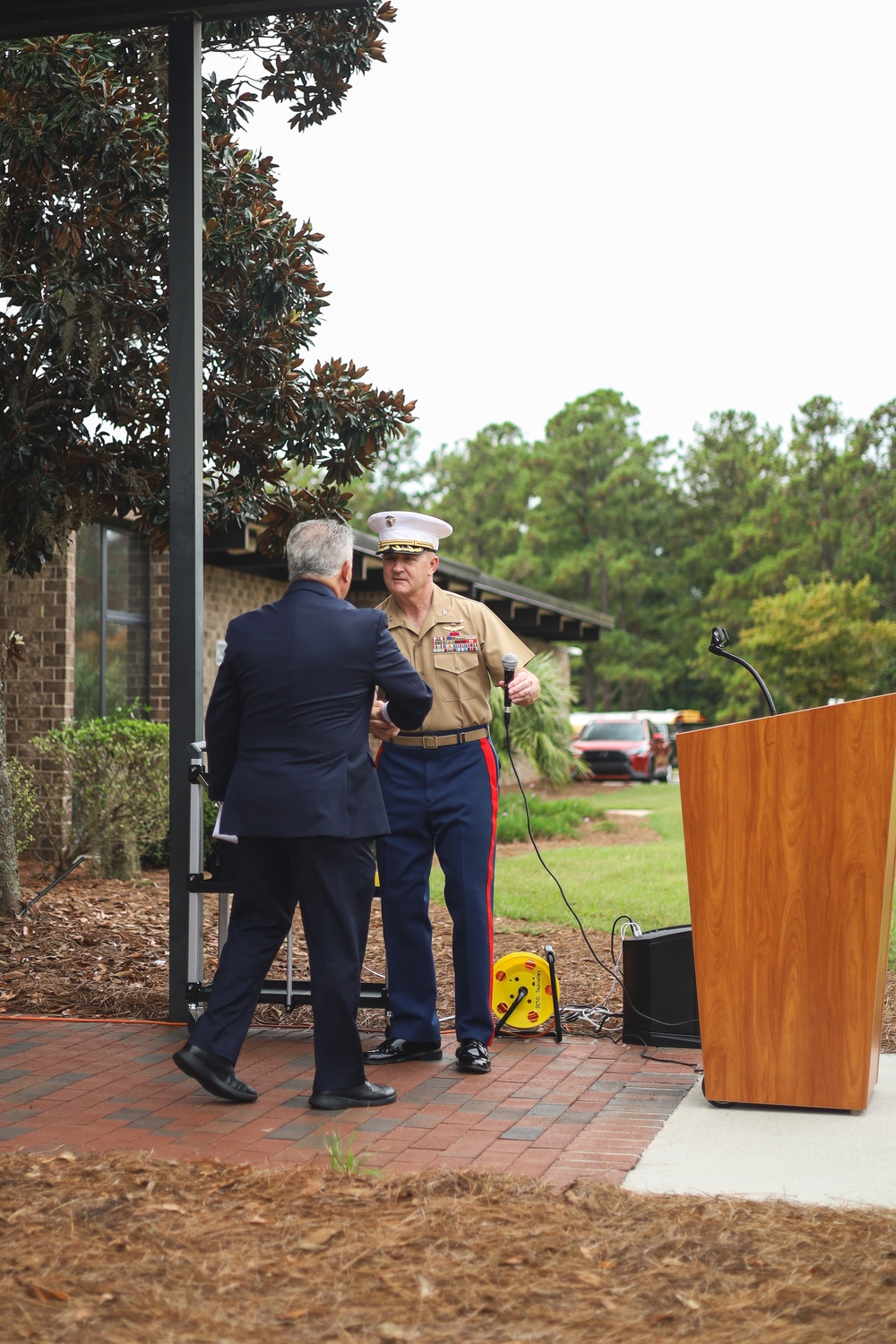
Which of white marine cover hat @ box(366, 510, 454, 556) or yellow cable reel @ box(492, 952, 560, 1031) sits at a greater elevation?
white marine cover hat @ box(366, 510, 454, 556)

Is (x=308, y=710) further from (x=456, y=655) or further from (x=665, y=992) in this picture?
(x=665, y=992)

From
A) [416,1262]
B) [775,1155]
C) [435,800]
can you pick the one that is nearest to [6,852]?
[435,800]

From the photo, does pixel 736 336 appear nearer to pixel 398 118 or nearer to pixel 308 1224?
pixel 398 118

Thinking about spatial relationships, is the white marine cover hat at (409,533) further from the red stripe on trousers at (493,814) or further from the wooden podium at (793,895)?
the wooden podium at (793,895)

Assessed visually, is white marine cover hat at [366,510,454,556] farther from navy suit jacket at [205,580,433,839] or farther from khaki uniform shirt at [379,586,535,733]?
navy suit jacket at [205,580,433,839]

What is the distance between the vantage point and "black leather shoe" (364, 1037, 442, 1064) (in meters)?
5.43

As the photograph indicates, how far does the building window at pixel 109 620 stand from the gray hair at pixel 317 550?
878 cm

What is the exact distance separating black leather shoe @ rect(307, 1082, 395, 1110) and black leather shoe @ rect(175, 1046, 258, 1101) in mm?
248

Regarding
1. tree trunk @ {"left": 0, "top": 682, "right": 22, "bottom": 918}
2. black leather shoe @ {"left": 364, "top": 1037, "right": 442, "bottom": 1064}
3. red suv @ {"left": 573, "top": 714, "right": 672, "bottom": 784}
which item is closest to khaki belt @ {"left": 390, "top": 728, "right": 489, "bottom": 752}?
black leather shoe @ {"left": 364, "top": 1037, "right": 442, "bottom": 1064}

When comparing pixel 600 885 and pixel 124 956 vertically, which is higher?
pixel 124 956

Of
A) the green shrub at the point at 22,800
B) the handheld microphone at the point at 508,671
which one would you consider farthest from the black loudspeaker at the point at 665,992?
the green shrub at the point at 22,800

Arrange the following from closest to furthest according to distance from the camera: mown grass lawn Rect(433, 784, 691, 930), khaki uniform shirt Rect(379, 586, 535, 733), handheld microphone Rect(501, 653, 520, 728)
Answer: handheld microphone Rect(501, 653, 520, 728), khaki uniform shirt Rect(379, 586, 535, 733), mown grass lawn Rect(433, 784, 691, 930)

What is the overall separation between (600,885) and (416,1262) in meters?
8.53

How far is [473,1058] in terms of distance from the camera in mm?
5246
